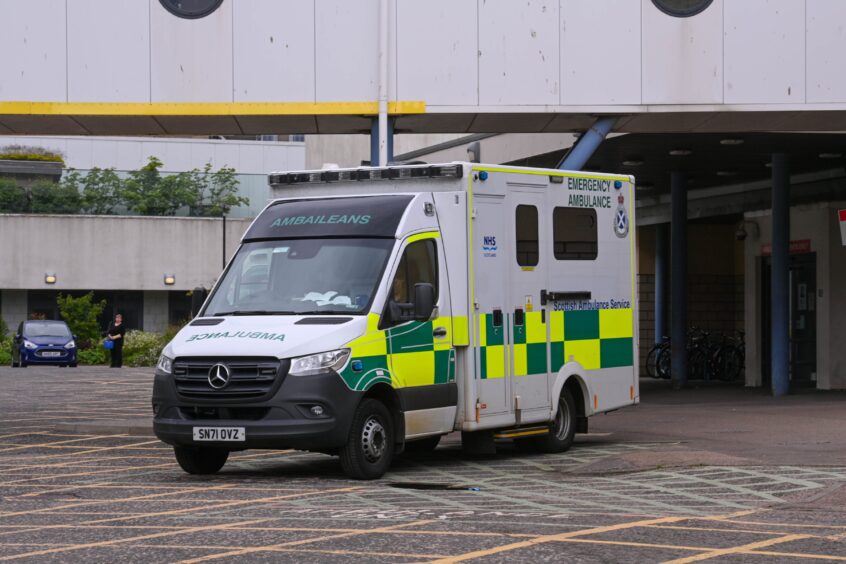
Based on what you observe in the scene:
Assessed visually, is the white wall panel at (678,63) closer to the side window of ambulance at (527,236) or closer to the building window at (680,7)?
the building window at (680,7)

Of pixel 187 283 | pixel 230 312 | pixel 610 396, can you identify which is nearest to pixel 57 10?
pixel 230 312

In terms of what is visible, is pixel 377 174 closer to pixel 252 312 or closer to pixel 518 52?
pixel 252 312

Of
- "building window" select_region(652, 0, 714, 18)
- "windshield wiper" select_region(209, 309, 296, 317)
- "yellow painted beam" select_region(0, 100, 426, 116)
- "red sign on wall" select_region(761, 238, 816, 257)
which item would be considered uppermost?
"building window" select_region(652, 0, 714, 18)

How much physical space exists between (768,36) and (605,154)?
641 centimetres

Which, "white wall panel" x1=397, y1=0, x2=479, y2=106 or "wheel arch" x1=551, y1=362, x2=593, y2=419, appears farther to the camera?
"white wall panel" x1=397, y1=0, x2=479, y2=106

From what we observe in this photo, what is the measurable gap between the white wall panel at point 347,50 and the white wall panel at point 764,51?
423cm

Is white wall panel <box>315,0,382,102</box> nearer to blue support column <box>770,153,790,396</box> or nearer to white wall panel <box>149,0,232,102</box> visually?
white wall panel <box>149,0,232,102</box>

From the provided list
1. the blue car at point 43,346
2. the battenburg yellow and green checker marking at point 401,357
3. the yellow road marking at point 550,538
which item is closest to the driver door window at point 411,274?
the battenburg yellow and green checker marking at point 401,357

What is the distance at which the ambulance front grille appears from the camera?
1187 cm

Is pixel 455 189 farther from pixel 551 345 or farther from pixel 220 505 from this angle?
pixel 220 505

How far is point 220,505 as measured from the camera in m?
10.5

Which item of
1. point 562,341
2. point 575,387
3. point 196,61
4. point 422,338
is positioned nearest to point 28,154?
point 196,61

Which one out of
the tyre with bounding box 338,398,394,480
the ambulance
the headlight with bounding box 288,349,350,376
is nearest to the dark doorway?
the ambulance

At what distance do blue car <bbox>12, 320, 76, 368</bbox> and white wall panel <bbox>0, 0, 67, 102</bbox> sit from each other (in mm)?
23851
